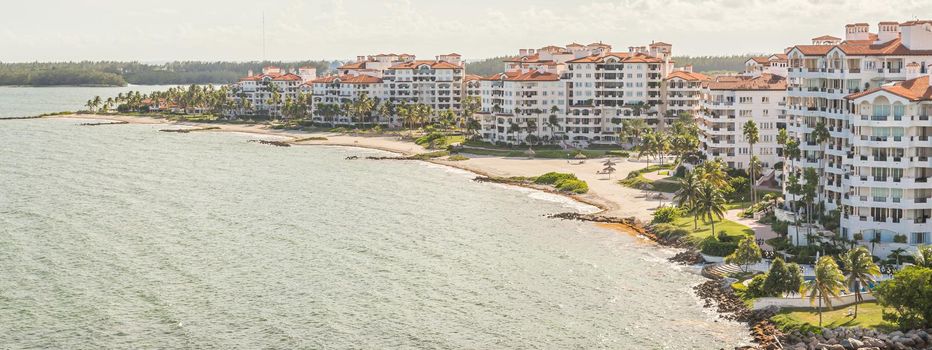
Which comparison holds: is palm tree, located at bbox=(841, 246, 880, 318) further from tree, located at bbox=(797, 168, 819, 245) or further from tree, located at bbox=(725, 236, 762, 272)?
tree, located at bbox=(797, 168, 819, 245)

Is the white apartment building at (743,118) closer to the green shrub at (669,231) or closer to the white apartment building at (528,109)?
the green shrub at (669,231)

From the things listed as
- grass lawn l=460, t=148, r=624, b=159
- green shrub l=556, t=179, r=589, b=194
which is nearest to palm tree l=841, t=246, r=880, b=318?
green shrub l=556, t=179, r=589, b=194

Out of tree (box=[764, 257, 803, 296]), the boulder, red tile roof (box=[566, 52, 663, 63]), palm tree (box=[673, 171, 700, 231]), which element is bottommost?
the boulder

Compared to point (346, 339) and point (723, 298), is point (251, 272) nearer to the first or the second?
point (346, 339)

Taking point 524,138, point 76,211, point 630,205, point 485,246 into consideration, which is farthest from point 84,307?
point 524,138

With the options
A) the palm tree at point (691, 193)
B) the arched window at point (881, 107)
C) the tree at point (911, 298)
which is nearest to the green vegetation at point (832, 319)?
the tree at point (911, 298)
